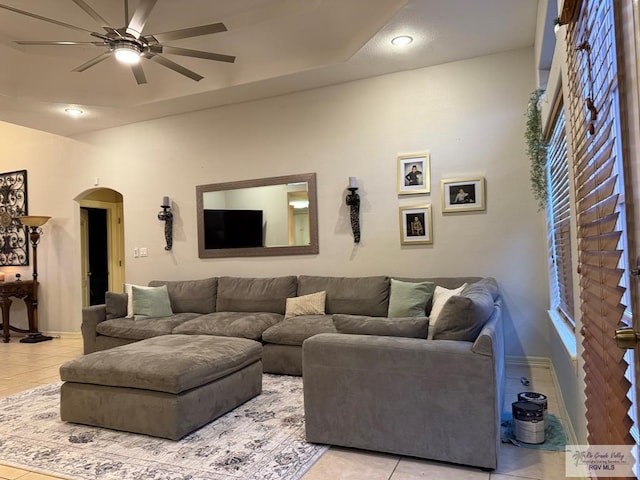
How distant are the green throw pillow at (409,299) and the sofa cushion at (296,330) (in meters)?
0.60

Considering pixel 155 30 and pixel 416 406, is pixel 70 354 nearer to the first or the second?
pixel 155 30

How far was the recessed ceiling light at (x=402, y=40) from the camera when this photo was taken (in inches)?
143

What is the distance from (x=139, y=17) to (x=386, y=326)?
2.54 m

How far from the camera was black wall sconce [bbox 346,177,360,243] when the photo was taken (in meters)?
4.44

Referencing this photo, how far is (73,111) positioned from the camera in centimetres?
516

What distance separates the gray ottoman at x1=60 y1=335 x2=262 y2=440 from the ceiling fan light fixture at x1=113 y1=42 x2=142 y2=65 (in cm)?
214

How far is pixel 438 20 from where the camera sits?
133 inches

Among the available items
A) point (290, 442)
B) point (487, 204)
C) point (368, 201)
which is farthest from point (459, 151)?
point (290, 442)

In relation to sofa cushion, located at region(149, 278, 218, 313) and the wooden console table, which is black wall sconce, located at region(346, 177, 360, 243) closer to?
sofa cushion, located at region(149, 278, 218, 313)

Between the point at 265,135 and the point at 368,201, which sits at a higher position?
the point at 265,135

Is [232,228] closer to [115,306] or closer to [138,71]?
[115,306]

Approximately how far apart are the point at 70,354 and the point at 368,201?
396 centimetres

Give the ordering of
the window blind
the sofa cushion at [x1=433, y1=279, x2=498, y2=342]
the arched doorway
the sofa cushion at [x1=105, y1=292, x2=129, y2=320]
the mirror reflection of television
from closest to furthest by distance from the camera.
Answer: the window blind → the sofa cushion at [x1=433, y1=279, x2=498, y2=342] → the sofa cushion at [x1=105, y1=292, x2=129, y2=320] → the mirror reflection of television → the arched doorway

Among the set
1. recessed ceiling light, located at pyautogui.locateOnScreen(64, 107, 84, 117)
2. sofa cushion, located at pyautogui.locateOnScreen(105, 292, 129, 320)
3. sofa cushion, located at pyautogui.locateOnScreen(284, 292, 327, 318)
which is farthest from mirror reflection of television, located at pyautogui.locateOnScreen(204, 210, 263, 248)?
recessed ceiling light, located at pyautogui.locateOnScreen(64, 107, 84, 117)
